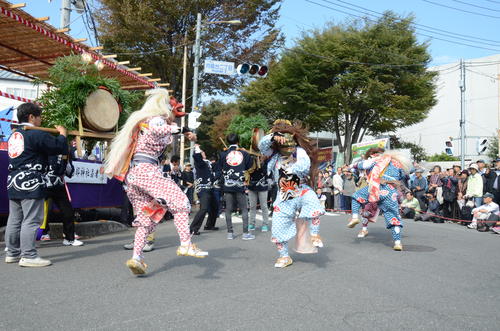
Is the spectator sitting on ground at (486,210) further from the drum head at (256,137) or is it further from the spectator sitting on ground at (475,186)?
the drum head at (256,137)

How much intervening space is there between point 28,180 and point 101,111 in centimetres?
338

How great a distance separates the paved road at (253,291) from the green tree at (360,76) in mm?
17565

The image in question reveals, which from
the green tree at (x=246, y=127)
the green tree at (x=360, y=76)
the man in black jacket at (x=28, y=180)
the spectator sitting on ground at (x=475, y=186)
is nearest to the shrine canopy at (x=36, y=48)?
the green tree at (x=246, y=127)

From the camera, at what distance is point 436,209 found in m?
14.1

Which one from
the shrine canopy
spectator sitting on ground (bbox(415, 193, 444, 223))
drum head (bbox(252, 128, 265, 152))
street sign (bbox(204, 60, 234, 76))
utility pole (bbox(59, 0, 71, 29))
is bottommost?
spectator sitting on ground (bbox(415, 193, 444, 223))

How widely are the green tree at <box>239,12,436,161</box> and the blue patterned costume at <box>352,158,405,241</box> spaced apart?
16.0m

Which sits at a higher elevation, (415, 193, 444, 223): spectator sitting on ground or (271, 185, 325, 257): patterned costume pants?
(271, 185, 325, 257): patterned costume pants

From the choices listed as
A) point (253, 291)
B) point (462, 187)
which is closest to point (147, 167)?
point (253, 291)

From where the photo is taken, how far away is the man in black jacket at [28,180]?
17.1ft

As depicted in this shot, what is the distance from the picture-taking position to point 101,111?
8383 mm

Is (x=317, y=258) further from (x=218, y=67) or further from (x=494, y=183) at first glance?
(x=218, y=67)

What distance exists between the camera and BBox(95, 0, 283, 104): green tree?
743 inches

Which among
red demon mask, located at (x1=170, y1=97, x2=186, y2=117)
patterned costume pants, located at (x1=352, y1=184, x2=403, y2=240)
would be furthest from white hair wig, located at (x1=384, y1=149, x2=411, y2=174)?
red demon mask, located at (x1=170, y1=97, x2=186, y2=117)

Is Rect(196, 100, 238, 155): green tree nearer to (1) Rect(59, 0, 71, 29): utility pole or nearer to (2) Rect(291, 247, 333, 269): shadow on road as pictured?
(1) Rect(59, 0, 71, 29): utility pole
